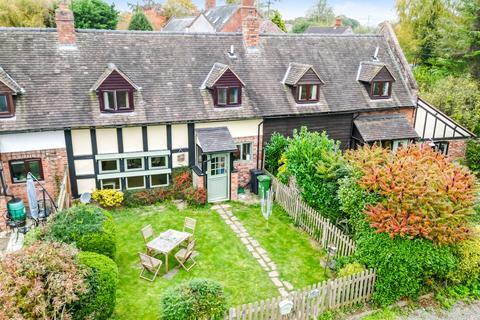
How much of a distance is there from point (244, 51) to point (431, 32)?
33.5 metres

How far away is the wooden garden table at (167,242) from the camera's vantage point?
44.9ft

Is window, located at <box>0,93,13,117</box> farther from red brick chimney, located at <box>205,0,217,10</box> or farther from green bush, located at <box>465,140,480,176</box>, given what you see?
red brick chimney, located at <box>205,0,217,10</box>

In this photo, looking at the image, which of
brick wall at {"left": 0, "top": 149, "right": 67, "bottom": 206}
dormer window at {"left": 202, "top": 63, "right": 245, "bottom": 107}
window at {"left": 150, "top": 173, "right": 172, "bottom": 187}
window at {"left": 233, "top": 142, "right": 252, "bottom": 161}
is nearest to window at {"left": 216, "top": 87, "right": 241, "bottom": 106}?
dormer window at {"left": 202, "top": 63, "right": 245, "bottom": 107}

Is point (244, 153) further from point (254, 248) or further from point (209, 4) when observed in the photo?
point (209, 4)

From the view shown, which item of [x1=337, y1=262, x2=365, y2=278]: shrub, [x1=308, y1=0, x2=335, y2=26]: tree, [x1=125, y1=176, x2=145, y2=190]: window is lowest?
[x1=337, y1=262, x2=365, y2=278]: shrub

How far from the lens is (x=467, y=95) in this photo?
88.9ft

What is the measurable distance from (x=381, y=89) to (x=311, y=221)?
36.9ft

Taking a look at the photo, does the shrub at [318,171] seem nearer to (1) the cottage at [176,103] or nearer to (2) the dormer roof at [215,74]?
(1) the cottage at [176,103]

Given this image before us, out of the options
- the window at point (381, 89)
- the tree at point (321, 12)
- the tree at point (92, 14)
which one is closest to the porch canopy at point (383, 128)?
the window at point (381, 89)

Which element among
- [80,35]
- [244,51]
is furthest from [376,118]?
[80,35]

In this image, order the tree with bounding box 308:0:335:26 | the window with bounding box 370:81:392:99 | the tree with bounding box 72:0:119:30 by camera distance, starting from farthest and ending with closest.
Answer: the tree with bounding box 308:0:335:26 < the tree with bounding box 72:0:119:30 < the window with bounding box 370:81:392:99

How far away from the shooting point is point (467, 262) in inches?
496

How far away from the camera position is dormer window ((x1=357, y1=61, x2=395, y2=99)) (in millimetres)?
22797

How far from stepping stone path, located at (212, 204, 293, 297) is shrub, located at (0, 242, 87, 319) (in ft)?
21.2
